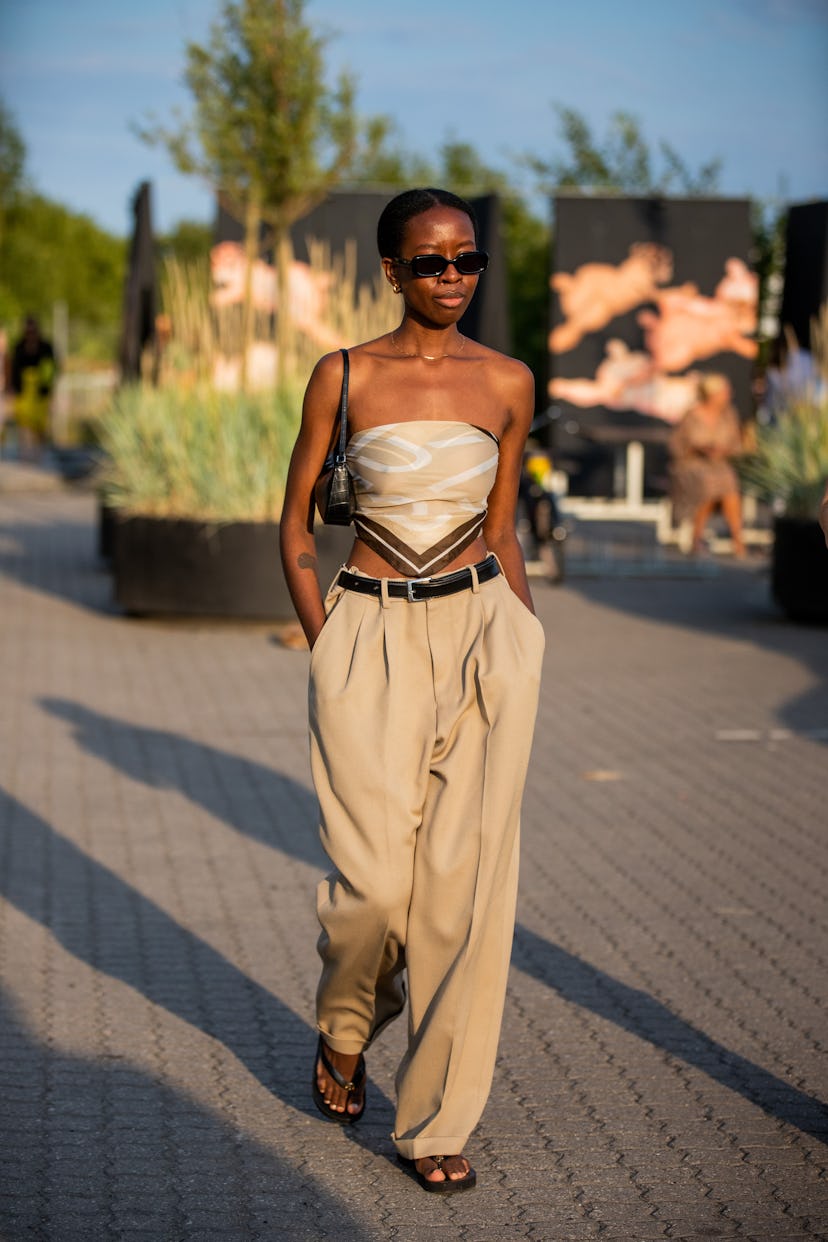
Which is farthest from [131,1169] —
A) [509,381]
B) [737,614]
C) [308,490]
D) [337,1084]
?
[737,614]

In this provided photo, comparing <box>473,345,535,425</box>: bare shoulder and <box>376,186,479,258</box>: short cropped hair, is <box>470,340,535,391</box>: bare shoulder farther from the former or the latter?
<box>376,186,479,258</box>: short cropped hair

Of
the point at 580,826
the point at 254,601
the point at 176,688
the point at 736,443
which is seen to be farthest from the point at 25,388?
the point at 580,826

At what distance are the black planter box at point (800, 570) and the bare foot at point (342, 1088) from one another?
8962mm

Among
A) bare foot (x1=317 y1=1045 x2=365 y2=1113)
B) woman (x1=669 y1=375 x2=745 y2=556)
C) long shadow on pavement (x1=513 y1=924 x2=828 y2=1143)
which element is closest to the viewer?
bare foot (x1=317 y1=1045 x2=365 y2=1113)

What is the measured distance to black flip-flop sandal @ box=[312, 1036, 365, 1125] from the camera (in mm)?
4141

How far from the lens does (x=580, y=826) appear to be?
7309mm

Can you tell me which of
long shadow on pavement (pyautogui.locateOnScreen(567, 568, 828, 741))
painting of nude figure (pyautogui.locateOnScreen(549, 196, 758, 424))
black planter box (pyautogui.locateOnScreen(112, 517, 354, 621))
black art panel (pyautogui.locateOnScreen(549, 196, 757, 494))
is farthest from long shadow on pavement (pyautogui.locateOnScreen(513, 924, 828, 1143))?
painting of nude figure (pyautogui.locateOnScreen(549, 196, 758, 424))

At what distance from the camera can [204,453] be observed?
1287 centimetres

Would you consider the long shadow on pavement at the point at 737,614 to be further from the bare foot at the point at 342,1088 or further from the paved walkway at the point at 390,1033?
the bare foot at the point at 342,1088

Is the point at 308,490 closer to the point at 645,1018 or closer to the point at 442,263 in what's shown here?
the point at 442,263

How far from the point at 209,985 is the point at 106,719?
4.36 m

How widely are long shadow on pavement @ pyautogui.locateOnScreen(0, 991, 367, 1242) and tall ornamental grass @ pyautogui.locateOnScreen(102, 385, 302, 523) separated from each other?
830 cm

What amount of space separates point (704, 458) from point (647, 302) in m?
3.83

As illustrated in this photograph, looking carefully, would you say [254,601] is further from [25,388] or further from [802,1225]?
[25,388]
